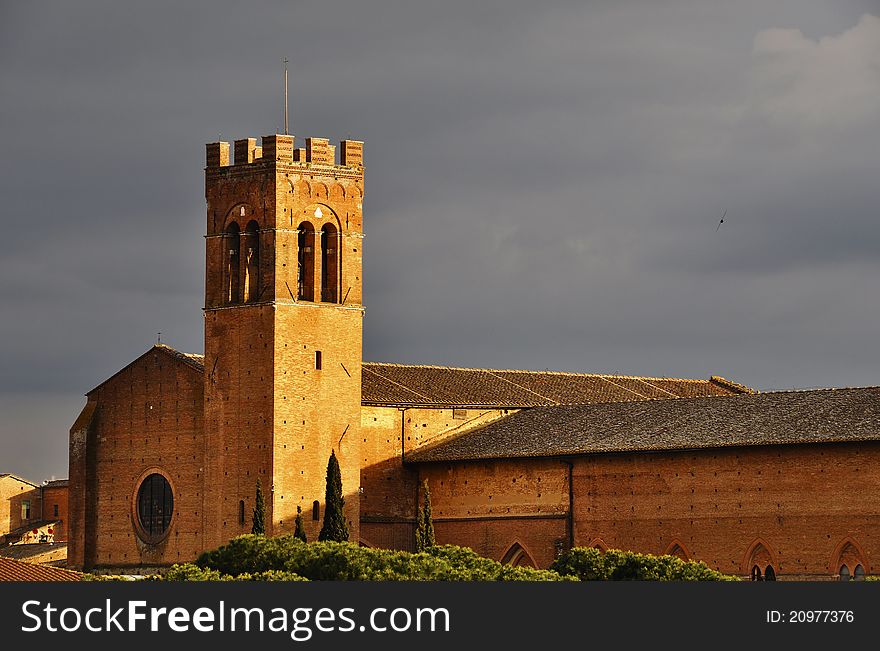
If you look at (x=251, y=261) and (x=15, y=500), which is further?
(x=15, y=500)

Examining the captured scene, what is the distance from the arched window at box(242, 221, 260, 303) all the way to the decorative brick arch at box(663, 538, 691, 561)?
1339 cm

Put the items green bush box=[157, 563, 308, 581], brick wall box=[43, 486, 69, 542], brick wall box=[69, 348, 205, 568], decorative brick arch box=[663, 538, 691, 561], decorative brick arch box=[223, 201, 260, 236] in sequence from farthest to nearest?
brick wall box=[43, 486, 69, 542] → brick wall box=[69, 348, 205, 568] → decorative brick arch box=[223, 201, 260, 236] → decorative brick arch box=[663, 538, 691, 561] → green bush box=[157, 563, 308, 581]

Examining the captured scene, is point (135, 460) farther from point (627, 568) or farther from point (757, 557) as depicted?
point (627, 568)

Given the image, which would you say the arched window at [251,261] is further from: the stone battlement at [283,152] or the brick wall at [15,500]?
the brick wall at [15,500]

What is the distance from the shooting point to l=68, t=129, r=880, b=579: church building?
47.7 metres

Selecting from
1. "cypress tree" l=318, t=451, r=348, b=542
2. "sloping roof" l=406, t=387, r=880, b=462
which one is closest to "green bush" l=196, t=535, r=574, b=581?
"cypress tree" l=318, t=451, r=348, b=542

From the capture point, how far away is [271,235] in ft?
172

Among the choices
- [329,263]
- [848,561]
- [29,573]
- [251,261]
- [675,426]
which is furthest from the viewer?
[329,263]

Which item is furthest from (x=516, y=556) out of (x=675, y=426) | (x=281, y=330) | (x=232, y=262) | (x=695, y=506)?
(x=232, y=262)

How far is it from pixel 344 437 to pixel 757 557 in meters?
12.2

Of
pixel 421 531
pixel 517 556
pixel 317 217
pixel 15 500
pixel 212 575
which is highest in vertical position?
pixel 317 217

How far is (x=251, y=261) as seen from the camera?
2098 inches

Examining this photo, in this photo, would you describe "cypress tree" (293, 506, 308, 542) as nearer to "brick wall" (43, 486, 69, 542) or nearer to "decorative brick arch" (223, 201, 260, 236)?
"decorative brick arch" (223, 201, 260, 236)

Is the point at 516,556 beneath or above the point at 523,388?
beneath
